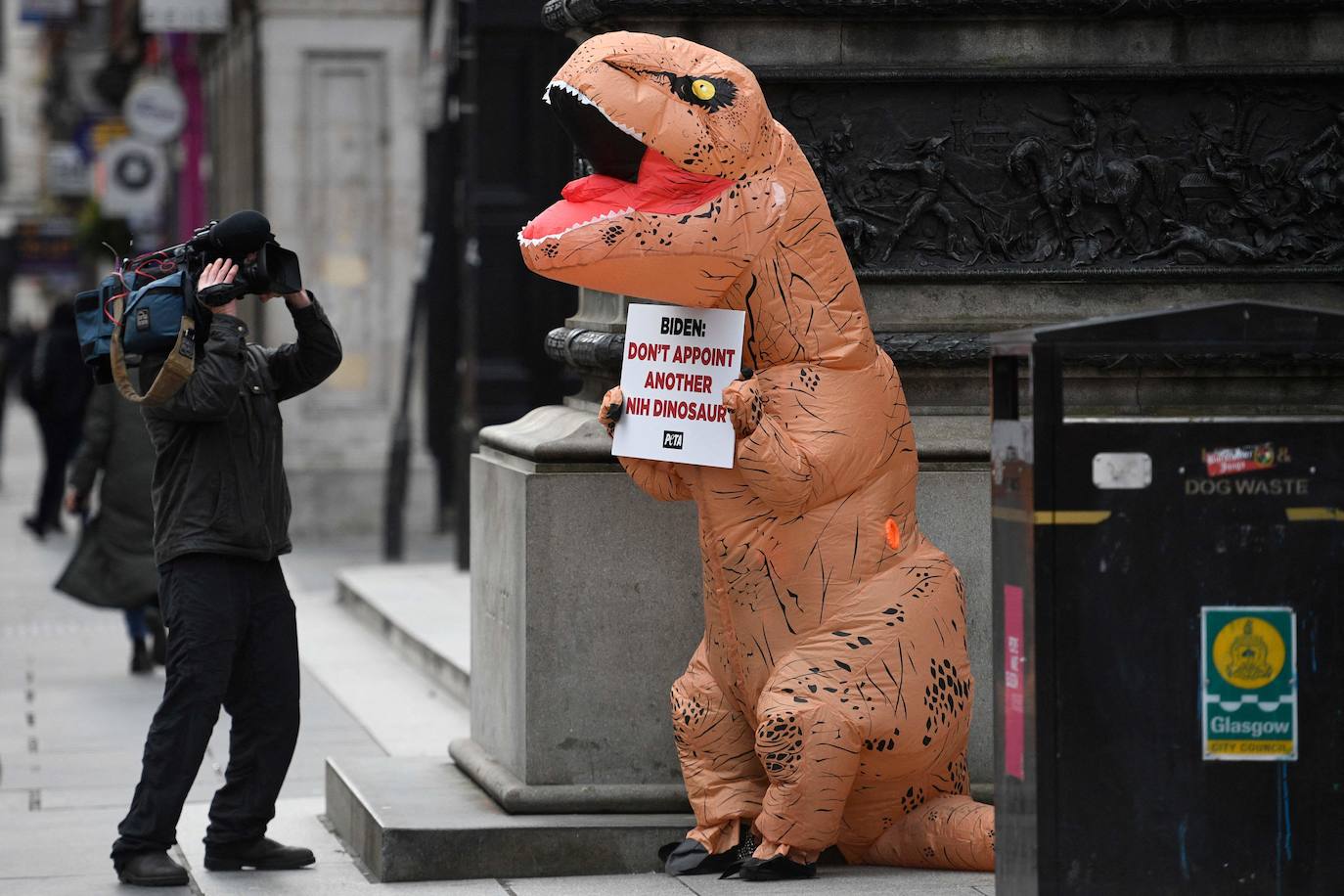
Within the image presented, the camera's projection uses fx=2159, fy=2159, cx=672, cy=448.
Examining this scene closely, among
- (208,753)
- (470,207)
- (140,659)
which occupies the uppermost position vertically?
(470,207)

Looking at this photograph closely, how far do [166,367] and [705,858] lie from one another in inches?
81.3

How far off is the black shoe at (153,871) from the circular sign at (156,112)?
18.0 meters

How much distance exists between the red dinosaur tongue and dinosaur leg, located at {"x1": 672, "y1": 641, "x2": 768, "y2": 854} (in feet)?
4.43

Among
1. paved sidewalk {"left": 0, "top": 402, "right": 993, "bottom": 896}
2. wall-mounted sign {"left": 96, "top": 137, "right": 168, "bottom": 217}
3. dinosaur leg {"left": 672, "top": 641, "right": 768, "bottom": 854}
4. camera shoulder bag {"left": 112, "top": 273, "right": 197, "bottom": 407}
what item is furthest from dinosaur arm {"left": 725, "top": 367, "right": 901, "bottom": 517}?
wall-mounted sign {"left": 96, "top": 137, "right": 168, "bottom": 217}

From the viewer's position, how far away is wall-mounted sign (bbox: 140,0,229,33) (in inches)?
785

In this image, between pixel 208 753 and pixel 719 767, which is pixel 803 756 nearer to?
pixel 719 767

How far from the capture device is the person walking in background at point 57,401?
2000cm

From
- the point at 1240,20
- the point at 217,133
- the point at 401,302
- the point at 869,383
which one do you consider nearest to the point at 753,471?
the point at 869,383

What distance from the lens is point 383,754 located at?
29.3ft

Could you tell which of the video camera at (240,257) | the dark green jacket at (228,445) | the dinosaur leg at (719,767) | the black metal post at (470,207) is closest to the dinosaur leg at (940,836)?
the dinosaur leg at (719,767)

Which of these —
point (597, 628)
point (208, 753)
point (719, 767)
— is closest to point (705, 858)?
point (719, 767)

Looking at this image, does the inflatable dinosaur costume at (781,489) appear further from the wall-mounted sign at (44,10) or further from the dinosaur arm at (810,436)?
the wall-mounted sign at (44,10)

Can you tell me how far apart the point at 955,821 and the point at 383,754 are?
3.59m

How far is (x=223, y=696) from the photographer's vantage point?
650 centimetres
